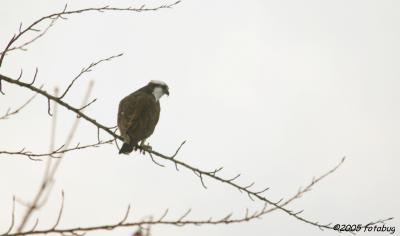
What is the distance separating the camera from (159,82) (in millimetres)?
7672

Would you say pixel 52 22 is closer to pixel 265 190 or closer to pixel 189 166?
pixel 189 166

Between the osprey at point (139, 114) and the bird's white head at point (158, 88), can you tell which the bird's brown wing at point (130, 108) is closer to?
the osprey at point (139, 114)

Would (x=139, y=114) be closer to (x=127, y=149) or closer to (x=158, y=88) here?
(x=127, y=149)

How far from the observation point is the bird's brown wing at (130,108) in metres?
6.82

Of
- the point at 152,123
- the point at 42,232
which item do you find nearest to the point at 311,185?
the point at 42,232

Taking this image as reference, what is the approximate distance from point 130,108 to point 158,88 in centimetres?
76

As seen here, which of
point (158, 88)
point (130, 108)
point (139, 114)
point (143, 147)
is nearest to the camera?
point (143, 147)

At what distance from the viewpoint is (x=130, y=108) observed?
698 centimetres

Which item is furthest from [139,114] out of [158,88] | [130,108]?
[158,88]

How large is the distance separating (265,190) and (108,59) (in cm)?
132

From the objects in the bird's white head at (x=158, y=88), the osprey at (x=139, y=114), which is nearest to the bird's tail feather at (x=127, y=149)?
the osprey at (x=139, y=114)

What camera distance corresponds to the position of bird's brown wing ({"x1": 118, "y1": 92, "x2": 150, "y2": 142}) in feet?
22.4

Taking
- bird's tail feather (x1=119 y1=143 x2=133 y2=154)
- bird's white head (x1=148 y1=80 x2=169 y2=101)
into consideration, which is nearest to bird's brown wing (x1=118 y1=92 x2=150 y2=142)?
bird's white head (x1=148 y1=80 x2=169 y2=101)

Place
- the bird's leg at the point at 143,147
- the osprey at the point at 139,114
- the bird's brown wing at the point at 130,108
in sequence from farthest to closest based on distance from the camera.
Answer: the bird's brown wing at the point at 130,108, the osprey at the point at 139,114, the bird's leg at the point at 143,147
